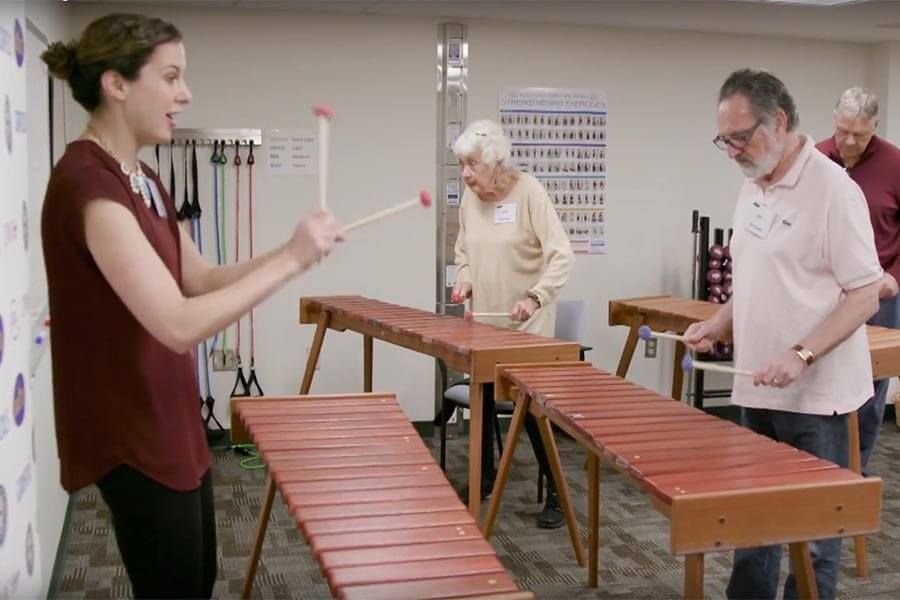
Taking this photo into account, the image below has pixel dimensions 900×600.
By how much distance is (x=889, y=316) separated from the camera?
4.48m

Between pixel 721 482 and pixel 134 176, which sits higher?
pixel 134 176

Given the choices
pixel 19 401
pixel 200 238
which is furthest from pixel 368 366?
pixel 19 401

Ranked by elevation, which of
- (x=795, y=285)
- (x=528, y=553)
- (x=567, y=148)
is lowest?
(x=528, y=553)

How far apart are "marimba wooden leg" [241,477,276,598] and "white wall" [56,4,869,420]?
2210mm

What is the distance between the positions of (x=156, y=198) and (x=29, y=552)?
1.28m

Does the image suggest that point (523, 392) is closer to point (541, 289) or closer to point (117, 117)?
point (541, 289)

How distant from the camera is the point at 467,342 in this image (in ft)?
11.9

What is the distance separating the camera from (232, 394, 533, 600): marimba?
191 centimetres

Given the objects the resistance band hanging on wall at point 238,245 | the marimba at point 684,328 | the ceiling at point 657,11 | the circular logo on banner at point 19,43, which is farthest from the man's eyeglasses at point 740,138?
the resistance band hanging on wall at point 238,245

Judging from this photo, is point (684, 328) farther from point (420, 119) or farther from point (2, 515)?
point (2, 515)

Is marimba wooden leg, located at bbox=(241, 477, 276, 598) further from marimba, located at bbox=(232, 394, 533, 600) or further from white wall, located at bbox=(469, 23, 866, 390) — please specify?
white wall, located at bbox=(469, 23, 866, 390)

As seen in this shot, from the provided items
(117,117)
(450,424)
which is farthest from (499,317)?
(117,117)

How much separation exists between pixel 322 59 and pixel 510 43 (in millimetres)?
1105

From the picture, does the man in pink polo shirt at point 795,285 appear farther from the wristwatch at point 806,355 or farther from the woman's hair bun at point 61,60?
the woman's hair bun at point 61,60
